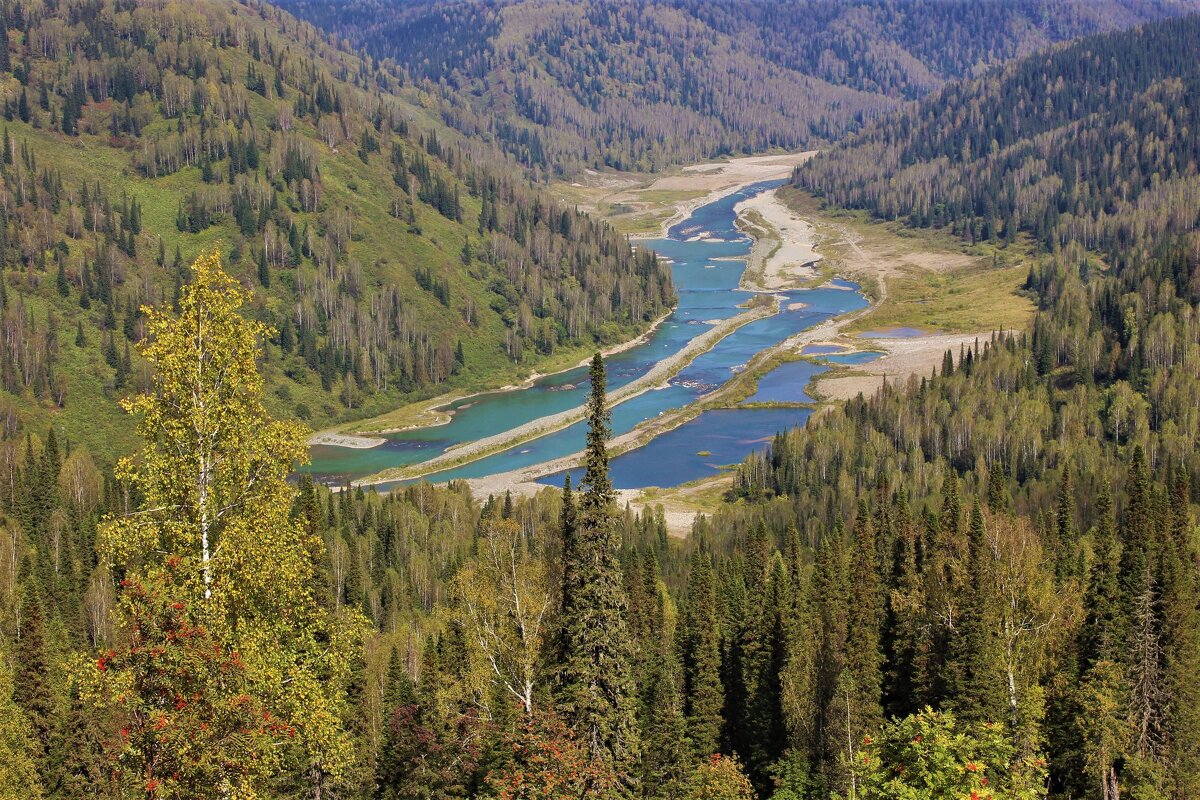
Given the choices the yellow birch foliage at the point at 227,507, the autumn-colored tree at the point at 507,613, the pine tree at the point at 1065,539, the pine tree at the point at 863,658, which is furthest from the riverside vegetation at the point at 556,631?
the pine tree at the point at 1065,539

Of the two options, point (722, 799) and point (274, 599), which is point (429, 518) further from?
point (274, 599)

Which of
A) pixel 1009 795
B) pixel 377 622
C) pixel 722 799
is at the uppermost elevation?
pixel 1009 795

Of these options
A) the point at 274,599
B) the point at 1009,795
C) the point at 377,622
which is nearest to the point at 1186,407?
the point at 377,622

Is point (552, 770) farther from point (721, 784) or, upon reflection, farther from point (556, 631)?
point (721, 784)

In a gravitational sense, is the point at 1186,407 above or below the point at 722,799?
below

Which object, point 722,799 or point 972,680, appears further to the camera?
point 972,680

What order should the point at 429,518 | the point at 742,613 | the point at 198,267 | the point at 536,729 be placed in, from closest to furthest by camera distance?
1. the point at 198,267
2. the point at 536,729
3. the point at 742,613
4. the point at 429,518
